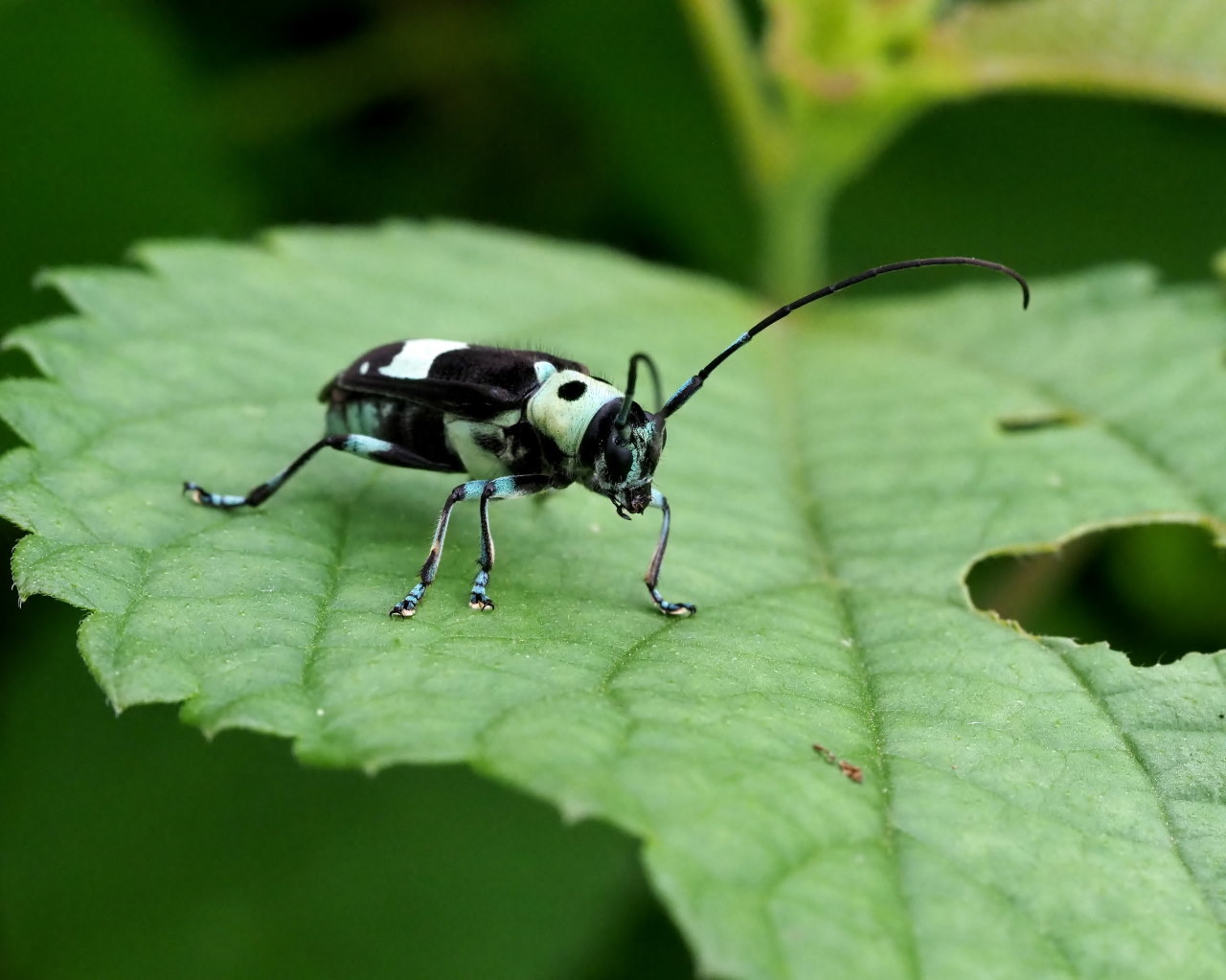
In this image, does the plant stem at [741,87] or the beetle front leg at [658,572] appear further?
the plant stem at [741,87]

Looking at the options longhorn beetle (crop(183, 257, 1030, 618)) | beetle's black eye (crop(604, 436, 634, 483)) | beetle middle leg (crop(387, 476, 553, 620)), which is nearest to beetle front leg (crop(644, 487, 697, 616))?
longhorn beetle (crop(183, 257, 1030, 618))

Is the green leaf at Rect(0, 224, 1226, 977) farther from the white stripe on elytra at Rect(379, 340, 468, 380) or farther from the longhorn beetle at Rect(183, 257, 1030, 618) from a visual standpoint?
the white stripe on elytra at Rect(379, 340, 468, 380)

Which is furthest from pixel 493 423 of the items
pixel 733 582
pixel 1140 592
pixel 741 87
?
pixel 1140 592

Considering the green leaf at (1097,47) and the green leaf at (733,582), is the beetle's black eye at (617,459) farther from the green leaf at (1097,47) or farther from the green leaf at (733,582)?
the green leaf at (1097,47)

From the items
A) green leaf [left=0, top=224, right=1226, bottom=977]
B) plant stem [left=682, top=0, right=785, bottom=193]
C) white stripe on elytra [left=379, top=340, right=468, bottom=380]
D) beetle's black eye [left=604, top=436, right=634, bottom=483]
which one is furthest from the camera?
plant stem [left=682, top=0, right=785, bottom=193]

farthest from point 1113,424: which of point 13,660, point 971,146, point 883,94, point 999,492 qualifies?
point 13,660

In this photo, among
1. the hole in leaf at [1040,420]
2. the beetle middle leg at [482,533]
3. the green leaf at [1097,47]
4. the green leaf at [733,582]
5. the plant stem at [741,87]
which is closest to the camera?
the green leaf at [733,582]

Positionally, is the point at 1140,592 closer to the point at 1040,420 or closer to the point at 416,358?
the point at 1040,420

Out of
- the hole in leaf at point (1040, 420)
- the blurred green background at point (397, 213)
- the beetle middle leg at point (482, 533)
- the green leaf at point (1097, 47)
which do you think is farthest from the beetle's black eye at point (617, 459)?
the green leaf at point (1097, 47)
